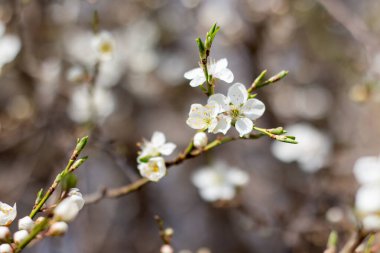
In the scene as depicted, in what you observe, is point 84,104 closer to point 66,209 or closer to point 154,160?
point 154,160

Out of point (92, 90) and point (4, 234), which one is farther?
point (92, 90)

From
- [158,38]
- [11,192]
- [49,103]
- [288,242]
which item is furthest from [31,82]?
[288,242]

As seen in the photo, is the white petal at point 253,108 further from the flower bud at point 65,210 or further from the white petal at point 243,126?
the flower bud at point 65,210

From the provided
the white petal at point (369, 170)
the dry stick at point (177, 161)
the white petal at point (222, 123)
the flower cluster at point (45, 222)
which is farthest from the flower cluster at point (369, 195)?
the flower cluster at point (45, 222)

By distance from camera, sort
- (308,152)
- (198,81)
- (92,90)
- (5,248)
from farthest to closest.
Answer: (308,152) → (92,90) → (198,81) → (5,248)

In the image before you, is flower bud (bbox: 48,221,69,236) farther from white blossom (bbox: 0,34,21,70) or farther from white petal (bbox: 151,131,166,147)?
white blossom (bbox: 0,34,21,70)

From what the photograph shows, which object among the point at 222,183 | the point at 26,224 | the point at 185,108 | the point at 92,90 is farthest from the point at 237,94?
the point at 185,108

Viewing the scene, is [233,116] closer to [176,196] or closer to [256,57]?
[256,57]

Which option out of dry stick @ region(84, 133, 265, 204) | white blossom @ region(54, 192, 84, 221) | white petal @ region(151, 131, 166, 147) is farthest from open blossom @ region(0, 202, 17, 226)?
white petal @ region(151, 131, 166, 147)
